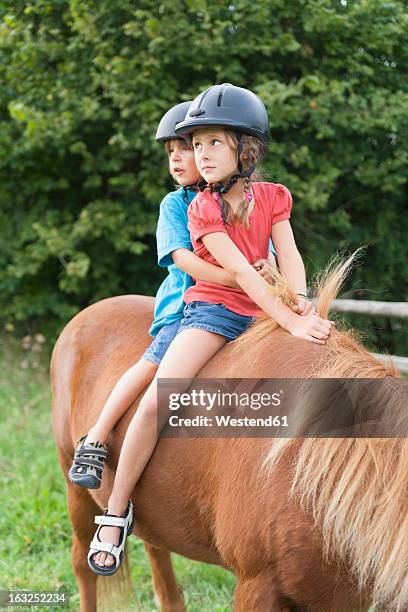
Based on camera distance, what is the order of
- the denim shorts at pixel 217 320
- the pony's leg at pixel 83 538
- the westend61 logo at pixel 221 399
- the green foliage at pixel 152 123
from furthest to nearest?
the green foliage at pixel 152 123, the pony's leg at pixel 83 538, the denim shorts at pixel 217 320, the westend61 logo at pixel 221 399

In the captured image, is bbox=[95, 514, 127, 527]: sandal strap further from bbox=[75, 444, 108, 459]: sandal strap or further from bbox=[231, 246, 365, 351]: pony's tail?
bbox=[231, 246, 365, 351]: pony's tail

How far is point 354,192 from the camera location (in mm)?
7434

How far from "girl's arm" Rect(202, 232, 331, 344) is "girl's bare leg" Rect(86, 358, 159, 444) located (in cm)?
53

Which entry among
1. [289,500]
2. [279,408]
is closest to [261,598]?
[289,500]

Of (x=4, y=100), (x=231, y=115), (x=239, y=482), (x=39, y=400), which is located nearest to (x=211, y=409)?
(x=239, y=482)

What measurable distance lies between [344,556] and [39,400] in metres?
5.05

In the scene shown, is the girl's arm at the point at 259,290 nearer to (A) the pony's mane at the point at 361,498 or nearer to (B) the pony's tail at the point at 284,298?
(B) the pony's tail at the point at 284,298

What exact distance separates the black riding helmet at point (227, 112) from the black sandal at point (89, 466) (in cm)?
121

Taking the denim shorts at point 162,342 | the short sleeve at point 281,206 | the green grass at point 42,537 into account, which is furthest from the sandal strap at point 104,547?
the short sleeve at point 281,206

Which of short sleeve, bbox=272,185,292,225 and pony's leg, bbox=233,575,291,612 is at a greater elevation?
short sleeve, bbox=272,185,292,225

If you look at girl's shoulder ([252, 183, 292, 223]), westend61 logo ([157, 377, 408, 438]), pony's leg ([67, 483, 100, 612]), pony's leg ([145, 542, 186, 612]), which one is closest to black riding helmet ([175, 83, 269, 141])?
girl's shoulder ([252, 183, 292, 223])

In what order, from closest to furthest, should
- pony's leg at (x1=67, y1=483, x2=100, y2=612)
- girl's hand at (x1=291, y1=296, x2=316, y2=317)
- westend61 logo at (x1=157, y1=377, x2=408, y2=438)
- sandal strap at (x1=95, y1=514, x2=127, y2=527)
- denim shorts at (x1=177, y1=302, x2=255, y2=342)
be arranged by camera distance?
westend61 logo at (x1=157, y1=377, x2=408, y2=438) → girl's hand at (x1=291, y1=296, x2=316, y2=317) → denim shorts at (x1=177, y1=302, x2=255, y2=342) → sandal strap at (x1=95, y1=514, x2=127, y2=527) → pony's leg at (x1=67, y1=483, x2=100, y2=612)

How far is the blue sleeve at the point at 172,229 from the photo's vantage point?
8.84 ft

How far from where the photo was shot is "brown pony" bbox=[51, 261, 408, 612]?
1.99 meters
